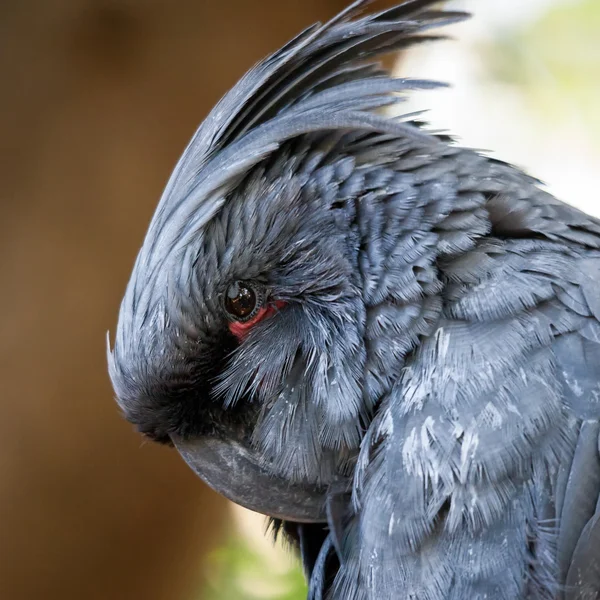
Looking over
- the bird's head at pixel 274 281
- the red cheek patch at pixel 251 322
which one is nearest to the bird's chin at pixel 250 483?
the bird's head at pixel 274 281

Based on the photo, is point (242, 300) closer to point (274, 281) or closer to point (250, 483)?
point (274, 281)

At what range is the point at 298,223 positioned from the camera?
42.5 inches

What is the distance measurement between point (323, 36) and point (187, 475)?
1.90 meters

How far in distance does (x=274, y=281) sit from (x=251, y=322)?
0.09 metres

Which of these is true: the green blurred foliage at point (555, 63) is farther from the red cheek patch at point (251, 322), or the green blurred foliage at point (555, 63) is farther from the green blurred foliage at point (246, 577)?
the green blurred foliage at point (246, 577)

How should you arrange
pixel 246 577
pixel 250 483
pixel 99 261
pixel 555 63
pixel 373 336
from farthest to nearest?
1. pixel 555 63
2. pixel 246 577
3. pixel 99 261
4. pixel 250 483
5. pixel 373 336

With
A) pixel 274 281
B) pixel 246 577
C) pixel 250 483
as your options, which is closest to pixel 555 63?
pixel 274 281

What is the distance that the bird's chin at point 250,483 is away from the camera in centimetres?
114

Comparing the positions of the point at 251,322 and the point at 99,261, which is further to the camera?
the point at 99,261

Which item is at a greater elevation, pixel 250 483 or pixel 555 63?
pixel 555 63

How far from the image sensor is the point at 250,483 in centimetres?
116

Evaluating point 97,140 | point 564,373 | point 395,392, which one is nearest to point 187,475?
point 97,140

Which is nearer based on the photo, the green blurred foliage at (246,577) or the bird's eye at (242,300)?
the bird's eye at (242,300)

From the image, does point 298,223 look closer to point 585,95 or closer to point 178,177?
point 178,177
